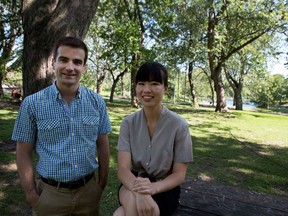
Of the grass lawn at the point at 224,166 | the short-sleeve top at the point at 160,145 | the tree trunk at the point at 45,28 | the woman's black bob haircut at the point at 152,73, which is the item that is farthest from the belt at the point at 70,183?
the tree trunk at the point at 45,28

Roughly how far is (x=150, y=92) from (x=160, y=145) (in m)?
0.45

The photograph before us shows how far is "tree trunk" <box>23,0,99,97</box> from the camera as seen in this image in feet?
16.6

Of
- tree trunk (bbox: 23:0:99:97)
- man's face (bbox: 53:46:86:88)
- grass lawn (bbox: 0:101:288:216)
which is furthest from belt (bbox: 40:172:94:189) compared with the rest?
tree trunk (bbox: 23:0:99:97)

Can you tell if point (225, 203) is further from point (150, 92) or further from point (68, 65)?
point (68, 65)

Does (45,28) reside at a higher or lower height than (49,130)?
higher

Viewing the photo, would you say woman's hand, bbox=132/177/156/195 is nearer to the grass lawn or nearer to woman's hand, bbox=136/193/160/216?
woman's hand, bbox=136/193/160/216

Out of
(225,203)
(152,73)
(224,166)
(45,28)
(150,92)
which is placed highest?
(45,28)

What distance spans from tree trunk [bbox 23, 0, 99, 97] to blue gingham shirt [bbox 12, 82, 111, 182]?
2963 mm

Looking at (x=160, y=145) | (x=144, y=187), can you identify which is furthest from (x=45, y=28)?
(x=144, y=187)

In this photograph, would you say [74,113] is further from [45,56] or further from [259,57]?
[259,57]

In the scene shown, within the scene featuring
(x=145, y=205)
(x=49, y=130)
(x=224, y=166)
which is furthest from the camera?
(x=224, y=166)

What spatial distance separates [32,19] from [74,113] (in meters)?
3.51

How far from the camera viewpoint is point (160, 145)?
7.77 feet

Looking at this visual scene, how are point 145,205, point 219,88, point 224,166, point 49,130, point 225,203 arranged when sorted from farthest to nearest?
point 219,88 < point 224,166 < point 225,203 < point 49,130 < point 145,205
